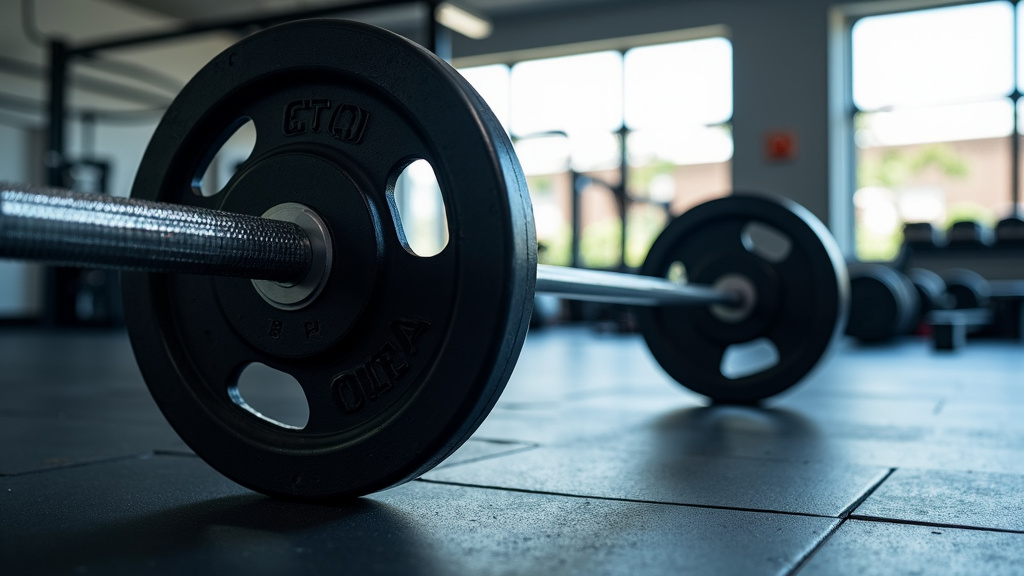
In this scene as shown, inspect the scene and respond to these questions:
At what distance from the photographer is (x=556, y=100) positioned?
7824 mm

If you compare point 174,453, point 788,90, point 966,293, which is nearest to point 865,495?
point 174,453

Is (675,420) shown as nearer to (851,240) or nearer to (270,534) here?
(270,534)

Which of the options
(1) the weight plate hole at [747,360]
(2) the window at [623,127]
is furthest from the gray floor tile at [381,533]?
(2) the window at [623,127]

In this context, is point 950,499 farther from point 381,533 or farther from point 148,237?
point 148,237

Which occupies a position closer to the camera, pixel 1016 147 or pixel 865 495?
pixel 865 495

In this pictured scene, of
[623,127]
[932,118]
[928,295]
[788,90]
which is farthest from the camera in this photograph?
[623,127]

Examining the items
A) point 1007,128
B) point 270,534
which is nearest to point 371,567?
point 270,534

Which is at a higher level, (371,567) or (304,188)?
(304,188)

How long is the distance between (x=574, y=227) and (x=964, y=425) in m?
4.81

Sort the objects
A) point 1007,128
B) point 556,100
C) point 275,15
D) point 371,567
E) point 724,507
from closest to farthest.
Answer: point 371,567 → point 724,507 → point 275,15 → point 1007,128 → point 556,100

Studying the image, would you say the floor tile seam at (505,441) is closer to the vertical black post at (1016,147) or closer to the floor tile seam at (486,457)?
the floor tile seam at (486,457)

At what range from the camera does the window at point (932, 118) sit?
6195 mm

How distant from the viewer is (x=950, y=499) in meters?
0.89

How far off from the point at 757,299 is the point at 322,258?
1.07 metres
